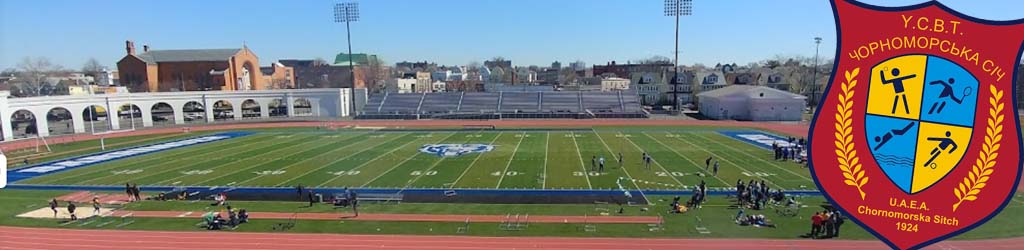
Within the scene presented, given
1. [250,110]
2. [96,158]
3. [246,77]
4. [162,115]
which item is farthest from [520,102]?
[162,115]

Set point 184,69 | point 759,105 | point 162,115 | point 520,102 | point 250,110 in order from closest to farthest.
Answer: point 759,105 < point 520,102 < point 162,115 < point 250,110 < point 184,69

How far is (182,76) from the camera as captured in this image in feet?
264

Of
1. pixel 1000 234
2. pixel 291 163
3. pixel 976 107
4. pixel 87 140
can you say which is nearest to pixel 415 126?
pixel 291 163

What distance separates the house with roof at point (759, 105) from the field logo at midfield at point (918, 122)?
53229 millimetres

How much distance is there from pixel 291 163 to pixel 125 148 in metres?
16.6

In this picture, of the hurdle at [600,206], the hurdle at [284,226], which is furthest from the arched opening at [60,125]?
the hurdle at [600,206]

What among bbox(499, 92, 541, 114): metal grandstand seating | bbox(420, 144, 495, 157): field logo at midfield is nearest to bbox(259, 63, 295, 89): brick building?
bbox(499, 92, 541, 114): metal grandstand seating

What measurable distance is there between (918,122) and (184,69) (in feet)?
301

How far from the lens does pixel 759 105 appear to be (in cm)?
5562

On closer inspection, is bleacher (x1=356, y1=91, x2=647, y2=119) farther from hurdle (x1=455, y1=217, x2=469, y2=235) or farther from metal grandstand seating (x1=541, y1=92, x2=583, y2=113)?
hurdle (x1=455, y1=217, x2=469, y2=235)

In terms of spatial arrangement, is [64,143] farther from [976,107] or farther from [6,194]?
[976,107]

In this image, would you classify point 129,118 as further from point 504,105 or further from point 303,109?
point 504,105

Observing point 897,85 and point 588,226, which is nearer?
point 897,85

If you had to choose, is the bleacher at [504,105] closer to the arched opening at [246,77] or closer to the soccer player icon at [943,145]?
the arched opening at [246,77]
